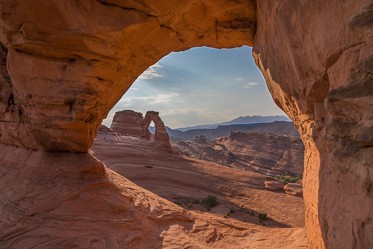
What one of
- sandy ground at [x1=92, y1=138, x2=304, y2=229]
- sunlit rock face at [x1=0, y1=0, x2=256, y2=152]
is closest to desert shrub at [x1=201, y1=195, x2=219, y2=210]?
sandy ground at [x1=92, y1=138, x2=304, y2=229]

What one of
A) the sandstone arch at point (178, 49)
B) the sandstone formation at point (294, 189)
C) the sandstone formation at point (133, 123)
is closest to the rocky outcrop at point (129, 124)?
the sandstone formation at point (133, 123)

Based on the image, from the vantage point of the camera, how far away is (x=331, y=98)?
2662 mm

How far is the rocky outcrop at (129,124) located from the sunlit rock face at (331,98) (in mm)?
30131

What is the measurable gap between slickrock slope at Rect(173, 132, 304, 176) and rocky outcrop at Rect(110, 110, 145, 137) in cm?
655

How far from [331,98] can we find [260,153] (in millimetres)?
42689

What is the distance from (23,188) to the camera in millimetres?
6777

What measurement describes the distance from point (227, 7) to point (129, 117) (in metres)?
30.9

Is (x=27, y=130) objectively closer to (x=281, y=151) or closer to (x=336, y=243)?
(x=336, y=243)

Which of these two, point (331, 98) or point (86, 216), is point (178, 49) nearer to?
point (86, 216)

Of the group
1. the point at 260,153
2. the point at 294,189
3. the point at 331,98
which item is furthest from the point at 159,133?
the point at 331,98

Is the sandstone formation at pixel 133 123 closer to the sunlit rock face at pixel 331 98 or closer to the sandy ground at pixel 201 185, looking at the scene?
the sandy ground at pixel 201 185

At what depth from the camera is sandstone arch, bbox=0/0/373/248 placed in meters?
2.59

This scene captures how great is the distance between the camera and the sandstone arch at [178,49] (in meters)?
2.59

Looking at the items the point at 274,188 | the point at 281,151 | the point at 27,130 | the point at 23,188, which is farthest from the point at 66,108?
the point at 281,151
